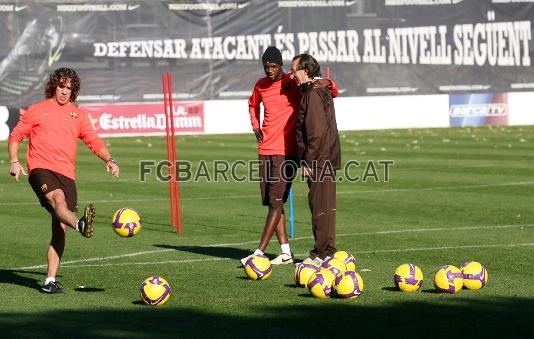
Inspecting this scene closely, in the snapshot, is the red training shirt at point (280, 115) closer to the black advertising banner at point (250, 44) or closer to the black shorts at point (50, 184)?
the black shorts at point (50, 184)

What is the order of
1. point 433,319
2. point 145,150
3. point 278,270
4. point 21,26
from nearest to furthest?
point 433,319 → point 278,270 → point 145,150 → point 21,26

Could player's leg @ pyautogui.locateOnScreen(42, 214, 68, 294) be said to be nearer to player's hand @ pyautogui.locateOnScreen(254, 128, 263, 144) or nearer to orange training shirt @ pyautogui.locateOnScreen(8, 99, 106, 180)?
orange training shirt @ pyautogui.locateOnScreen(8, 99, 106, 180)

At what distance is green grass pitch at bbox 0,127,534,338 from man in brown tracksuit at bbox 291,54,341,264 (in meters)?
0.59

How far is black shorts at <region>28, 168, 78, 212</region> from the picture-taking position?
1164cm

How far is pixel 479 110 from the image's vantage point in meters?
47.8

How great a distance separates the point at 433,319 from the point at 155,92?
121 ft

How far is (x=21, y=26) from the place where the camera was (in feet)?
150

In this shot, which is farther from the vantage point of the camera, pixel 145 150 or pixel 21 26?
pixel 21 26

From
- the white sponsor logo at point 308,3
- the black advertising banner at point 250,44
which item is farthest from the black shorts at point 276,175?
the white sponsor logo at point 308,3

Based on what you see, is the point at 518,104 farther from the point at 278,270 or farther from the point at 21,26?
the point at 278,270

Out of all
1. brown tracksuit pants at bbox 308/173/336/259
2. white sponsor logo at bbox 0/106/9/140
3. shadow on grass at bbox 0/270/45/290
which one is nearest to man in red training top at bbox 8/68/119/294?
shadow on grass at bbox 0/270/45/290

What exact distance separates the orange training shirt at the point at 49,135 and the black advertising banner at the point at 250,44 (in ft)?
110

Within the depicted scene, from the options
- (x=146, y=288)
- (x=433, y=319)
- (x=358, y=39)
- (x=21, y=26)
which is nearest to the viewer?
(x=433, y=319)

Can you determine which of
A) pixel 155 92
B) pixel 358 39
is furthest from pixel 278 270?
pixel 358 39
